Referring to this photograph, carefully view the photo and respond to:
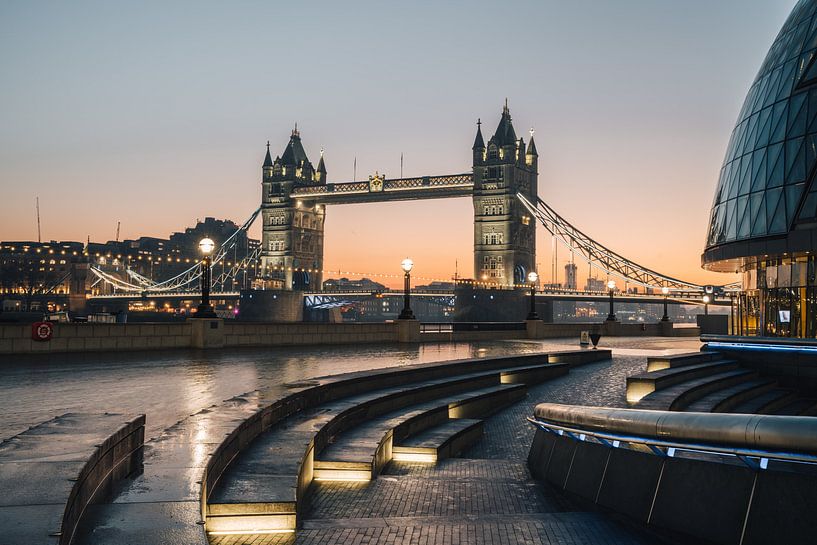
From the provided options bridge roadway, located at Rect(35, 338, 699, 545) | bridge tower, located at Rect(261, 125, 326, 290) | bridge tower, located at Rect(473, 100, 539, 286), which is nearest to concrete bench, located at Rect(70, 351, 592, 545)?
bridge roadway, located at Rect(35, 338, 699, 545)

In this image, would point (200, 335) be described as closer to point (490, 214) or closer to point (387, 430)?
point (387, 430)

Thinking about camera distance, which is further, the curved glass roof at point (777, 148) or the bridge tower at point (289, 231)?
the bridge tower at point (289, 231)

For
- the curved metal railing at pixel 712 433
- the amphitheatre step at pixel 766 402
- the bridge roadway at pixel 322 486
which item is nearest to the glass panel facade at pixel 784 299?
the amphitheatre step at pixel 766 402

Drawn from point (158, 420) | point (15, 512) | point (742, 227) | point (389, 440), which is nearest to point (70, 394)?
point (158, 420)

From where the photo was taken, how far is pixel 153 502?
584 centimetres

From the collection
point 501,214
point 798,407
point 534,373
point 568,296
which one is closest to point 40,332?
point 534,373

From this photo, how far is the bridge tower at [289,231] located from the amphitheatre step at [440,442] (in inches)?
5474

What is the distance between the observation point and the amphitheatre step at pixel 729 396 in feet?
48.1

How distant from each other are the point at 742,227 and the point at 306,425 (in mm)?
29221

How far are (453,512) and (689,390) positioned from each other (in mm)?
9580

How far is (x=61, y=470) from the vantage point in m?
5.60

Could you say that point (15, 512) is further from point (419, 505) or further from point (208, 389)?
point (208, 389)

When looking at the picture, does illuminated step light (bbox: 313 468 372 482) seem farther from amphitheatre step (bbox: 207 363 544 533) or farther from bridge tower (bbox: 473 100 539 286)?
bridge tower (bbox: 473 100 539 286)

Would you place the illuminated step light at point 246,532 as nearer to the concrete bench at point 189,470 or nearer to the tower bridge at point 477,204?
the concrete bench at point 189,470
